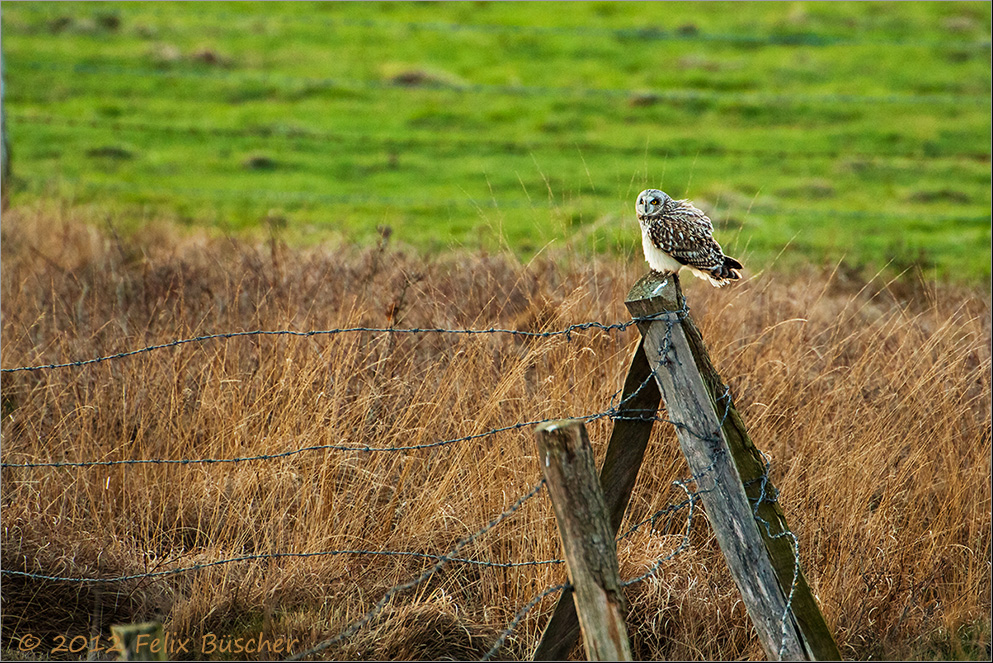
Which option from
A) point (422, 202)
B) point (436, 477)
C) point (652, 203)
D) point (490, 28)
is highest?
point (490, 28)

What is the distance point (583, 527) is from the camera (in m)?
2.42

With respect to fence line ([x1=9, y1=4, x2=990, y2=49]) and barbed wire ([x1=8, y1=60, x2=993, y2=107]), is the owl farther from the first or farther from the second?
fence line ([x1=9, y1=4, x2=990, y2=49])

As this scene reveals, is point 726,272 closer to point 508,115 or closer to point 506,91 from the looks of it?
point 506,91

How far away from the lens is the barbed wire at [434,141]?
508 inches

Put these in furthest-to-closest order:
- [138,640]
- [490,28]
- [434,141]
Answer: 1. [490,28]
2. [434,141]
3. [138,640]

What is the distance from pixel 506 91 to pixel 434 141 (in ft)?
4.70

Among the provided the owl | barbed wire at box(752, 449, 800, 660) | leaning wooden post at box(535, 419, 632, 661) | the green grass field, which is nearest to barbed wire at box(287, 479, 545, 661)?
leaning wooden post at box(535, 419, 632, 661)

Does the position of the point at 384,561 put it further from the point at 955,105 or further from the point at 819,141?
the point at 955,105

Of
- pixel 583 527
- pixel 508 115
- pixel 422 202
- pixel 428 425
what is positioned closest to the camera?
pixel 583 527

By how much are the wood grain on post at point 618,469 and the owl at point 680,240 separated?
607mm

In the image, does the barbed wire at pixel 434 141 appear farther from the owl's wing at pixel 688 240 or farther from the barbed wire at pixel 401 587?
the barbed wire at pixel 401 587

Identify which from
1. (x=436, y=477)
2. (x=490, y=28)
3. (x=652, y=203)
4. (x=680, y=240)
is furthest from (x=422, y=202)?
(x=680, y=240)

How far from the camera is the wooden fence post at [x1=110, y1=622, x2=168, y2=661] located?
1.95m

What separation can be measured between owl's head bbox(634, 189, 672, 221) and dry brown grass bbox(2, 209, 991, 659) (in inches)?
34.3
